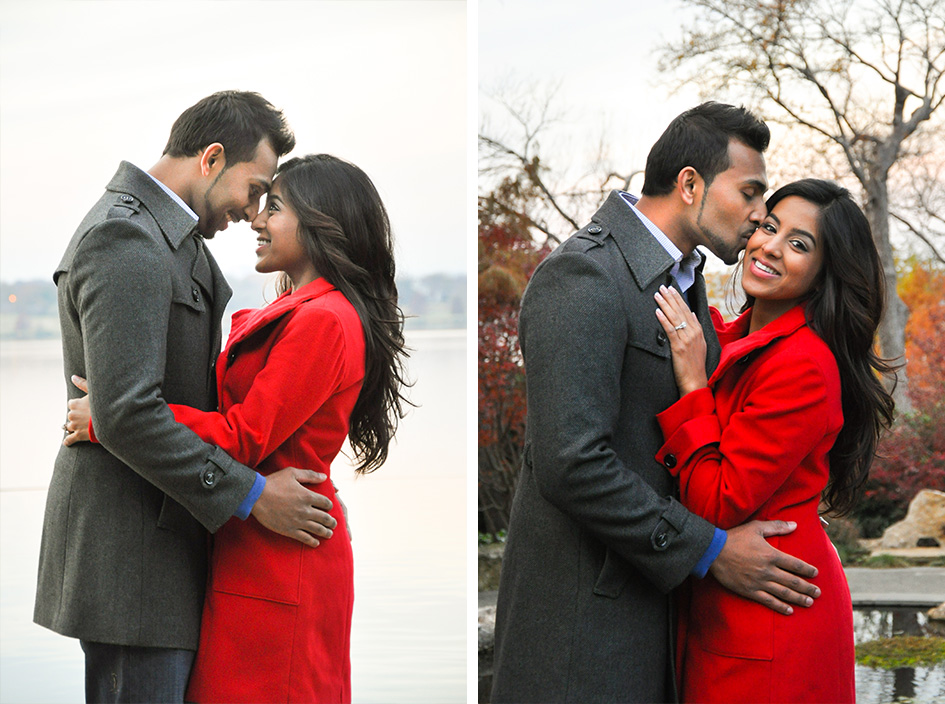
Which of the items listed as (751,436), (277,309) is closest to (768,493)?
(751,436)

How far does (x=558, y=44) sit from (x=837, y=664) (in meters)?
3.93

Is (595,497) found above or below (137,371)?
below

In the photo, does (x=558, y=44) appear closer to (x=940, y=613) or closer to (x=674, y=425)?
(x=940, y=613)

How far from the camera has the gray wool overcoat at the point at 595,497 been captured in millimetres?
1652

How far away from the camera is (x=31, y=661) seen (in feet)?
14.1

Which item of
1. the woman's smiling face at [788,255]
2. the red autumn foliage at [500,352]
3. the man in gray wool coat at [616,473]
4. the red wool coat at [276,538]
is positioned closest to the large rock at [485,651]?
Result: the red autumn foliage at [500,352]

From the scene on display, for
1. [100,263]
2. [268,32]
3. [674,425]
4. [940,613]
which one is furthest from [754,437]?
[268,32]

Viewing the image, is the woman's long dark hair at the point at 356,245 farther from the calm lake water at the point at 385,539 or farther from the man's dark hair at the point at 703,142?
the calm lake water at the point at 385,539

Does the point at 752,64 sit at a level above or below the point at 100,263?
above

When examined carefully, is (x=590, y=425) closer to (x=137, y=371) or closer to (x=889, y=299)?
(x=137, y=371)

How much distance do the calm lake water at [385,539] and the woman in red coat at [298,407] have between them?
2.24 meters

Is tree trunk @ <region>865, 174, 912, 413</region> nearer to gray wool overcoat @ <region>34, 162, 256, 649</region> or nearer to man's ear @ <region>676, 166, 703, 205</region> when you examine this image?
man's ear @ <region>676, 166, 703, 205</region>

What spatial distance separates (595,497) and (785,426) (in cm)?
35

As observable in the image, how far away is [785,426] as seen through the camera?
5.54 feet
